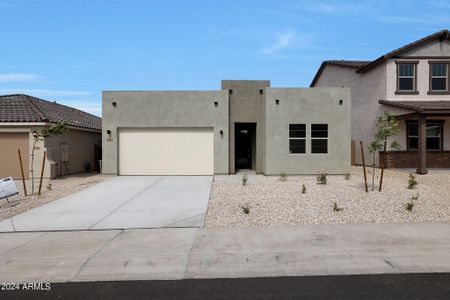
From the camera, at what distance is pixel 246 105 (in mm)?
18266

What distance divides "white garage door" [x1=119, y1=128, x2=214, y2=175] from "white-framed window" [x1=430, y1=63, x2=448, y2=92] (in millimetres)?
14096

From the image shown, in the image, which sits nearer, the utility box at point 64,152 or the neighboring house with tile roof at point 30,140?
the neighboring house with tile roof at point 30,140

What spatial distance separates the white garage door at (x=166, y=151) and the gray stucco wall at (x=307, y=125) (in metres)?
3.25

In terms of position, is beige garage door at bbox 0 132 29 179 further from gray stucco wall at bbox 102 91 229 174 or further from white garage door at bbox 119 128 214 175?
white garage door at bbox 119 128 214 175

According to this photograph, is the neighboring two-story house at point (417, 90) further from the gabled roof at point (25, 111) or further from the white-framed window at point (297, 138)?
the gabled roof at point (25, 111)

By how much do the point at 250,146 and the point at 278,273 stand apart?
15416 millimetres

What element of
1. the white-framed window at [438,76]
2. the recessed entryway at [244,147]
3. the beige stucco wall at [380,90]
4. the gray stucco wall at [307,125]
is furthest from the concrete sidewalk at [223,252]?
the white-framed window at [438,76]

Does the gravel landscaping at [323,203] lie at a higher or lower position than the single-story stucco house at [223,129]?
lower

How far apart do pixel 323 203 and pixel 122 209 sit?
5879 mm

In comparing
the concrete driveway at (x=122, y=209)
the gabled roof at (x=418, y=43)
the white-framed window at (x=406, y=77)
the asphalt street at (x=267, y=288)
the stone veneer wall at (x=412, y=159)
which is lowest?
the asphalt street at (x=267, y=288)

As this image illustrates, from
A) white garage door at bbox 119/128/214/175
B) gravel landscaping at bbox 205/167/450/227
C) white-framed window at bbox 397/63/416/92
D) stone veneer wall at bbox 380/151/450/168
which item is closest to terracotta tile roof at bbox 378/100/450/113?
white-framed window at bbox 397/63/416/92

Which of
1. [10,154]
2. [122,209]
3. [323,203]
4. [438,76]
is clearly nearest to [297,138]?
[323,203]

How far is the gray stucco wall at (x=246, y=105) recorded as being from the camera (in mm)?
18156

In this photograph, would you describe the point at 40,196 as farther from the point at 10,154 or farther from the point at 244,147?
the point at 244,147
